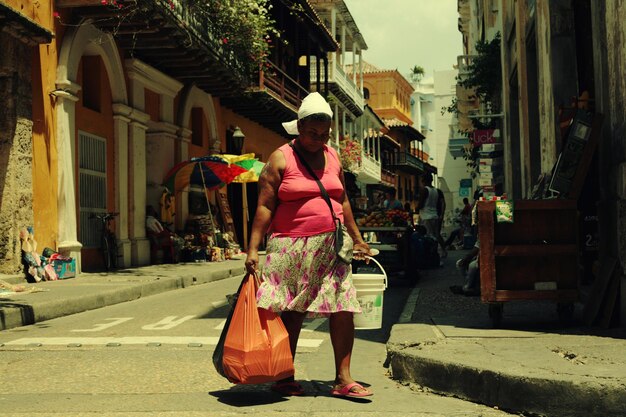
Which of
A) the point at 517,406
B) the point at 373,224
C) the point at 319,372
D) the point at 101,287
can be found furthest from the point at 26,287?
the point at 517,406

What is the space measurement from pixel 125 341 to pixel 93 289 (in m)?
4.44

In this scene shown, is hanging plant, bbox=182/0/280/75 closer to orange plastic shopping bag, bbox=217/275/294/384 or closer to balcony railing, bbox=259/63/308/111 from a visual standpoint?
balcony railing, bbox=259/63/308/111

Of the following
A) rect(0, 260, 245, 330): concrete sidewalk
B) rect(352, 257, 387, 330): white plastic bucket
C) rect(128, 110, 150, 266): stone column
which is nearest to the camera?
rect(352, 257, 387, 330): white plastic bucket

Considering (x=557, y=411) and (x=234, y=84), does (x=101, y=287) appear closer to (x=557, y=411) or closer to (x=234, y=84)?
(x=557, y=411)

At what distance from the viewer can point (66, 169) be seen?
14930 mm

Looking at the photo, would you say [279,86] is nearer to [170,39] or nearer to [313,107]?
[170,39]

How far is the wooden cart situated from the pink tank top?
219 centimetres

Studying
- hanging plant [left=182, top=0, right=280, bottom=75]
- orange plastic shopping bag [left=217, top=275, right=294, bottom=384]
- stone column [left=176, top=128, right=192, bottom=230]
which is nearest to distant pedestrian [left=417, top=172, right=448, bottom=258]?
hanging plant [left=182, top=0, right=280, bottom=75]

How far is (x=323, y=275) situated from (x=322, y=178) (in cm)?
57

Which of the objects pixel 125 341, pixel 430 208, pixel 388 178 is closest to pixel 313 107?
pixel 125 341

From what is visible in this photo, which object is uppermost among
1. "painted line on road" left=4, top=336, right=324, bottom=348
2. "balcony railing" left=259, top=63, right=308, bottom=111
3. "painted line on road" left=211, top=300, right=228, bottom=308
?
"balcony railing" left=259, top=63, right=308, bottom=111

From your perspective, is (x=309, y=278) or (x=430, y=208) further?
(x=430, y=208)

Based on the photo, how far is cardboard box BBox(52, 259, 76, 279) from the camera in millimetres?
14039

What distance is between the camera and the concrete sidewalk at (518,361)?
4547 mm
